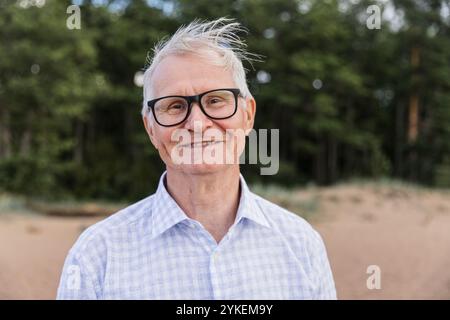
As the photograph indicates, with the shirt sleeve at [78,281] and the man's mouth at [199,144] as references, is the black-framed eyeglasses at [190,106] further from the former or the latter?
the shirt sleeve at [78,281]

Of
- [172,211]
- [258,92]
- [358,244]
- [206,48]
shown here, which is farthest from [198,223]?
[258,92]

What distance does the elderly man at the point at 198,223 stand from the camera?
1044mm

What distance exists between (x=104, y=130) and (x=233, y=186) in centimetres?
1232

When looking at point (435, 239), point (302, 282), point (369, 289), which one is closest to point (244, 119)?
point (302, 282)

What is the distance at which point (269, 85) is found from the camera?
12008mm

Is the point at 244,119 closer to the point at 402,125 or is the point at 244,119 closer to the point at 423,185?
the point at 423,185

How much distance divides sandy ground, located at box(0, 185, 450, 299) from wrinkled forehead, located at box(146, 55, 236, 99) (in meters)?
3.36

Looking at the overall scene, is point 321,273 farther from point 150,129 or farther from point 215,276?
point 150,129

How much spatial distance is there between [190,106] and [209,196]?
21cm

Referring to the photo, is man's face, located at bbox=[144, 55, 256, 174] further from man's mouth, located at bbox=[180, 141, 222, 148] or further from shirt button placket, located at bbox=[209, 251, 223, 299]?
shirt button placket, located at bbox=[209, 251, 223, 299]

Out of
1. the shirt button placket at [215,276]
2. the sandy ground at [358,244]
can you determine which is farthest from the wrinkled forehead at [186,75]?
the sandy ground at [358,244]

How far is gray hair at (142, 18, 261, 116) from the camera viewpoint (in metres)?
1.04

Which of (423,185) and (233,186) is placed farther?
(423,185)

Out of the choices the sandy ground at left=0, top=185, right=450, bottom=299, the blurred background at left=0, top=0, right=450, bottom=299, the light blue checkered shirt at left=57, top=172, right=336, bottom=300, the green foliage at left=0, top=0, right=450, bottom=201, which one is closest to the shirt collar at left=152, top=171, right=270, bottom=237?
the light blue checkered shirt at left=57, top=172, right=336, bottom=300
